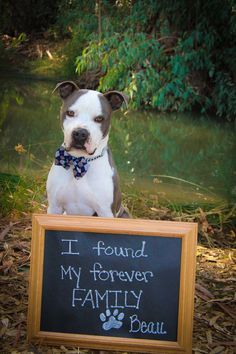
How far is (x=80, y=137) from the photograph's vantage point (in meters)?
2.07

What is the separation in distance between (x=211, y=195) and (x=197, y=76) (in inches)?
224

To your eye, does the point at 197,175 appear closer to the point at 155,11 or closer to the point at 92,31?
the point at 155,11

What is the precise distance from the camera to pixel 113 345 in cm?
184

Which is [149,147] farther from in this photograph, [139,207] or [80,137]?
[80,137]

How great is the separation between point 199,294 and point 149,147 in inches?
164

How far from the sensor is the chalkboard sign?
1841 mm

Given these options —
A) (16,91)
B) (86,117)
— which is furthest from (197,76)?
(86,117)

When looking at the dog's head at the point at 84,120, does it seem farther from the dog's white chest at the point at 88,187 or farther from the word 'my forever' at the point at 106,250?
the word 'my forever' at the point at 106,250

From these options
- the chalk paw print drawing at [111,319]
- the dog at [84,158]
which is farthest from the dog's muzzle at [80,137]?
the chalk paw print drawing at [111,319]

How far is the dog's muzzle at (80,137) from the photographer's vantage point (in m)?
2.06

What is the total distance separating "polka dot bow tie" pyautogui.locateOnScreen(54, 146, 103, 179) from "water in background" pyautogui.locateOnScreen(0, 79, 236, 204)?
1215 millimetres

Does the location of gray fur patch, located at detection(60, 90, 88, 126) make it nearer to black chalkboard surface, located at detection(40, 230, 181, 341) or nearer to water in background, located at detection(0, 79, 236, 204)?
black chalkboard surface, located at detection(40, 230, 181, 341)

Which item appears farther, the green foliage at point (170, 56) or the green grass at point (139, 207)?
the green foliage at point (170, 56)

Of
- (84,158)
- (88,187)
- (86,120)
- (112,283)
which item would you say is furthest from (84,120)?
(112,283)
